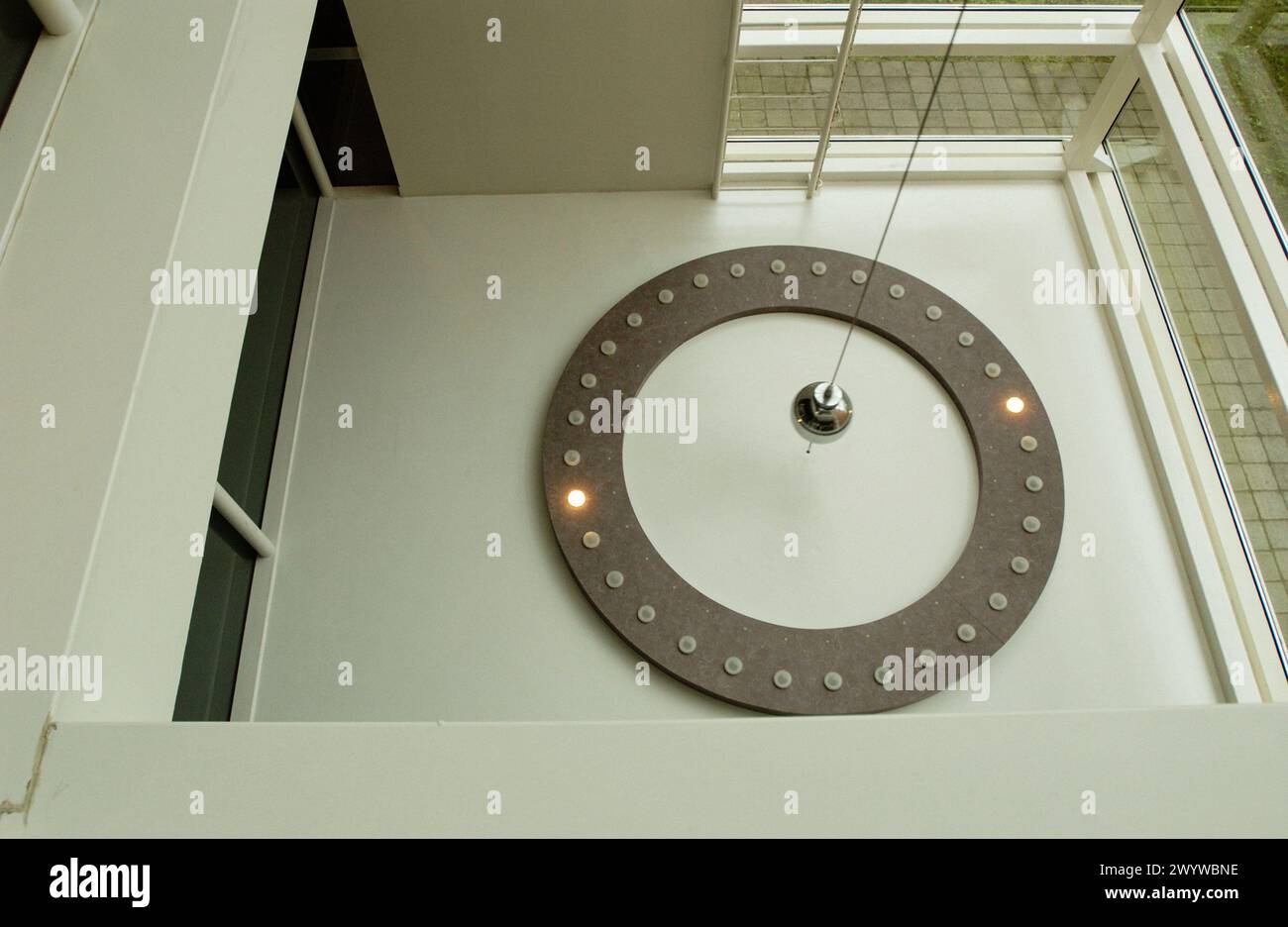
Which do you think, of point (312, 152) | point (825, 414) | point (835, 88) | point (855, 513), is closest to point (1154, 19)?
point (835, 88)

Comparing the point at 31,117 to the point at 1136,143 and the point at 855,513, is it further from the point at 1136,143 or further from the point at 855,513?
the point at 1136,143

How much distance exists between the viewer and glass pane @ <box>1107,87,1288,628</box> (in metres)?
3.58

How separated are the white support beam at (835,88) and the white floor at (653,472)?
6.4 inches

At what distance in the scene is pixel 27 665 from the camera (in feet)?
5.54

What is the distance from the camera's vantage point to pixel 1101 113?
445 cm

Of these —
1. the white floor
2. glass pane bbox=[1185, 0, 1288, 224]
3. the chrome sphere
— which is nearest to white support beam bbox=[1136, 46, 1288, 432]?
glass pane bbox=[1185, 0, 1288, 224]

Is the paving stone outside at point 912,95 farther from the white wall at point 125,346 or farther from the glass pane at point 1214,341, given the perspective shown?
the white wall at point 125,346

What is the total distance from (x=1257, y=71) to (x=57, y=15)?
3.96 meters

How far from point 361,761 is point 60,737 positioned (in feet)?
1.71

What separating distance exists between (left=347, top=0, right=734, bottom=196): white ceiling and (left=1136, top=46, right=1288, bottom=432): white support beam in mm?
1826

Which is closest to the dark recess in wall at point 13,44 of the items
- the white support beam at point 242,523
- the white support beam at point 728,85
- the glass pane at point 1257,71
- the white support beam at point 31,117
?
the white support beam at point 31,117

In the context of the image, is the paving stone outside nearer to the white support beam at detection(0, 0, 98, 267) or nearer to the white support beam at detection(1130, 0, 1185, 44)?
the white support beam at detection(1130, 0, 1185, 44)
